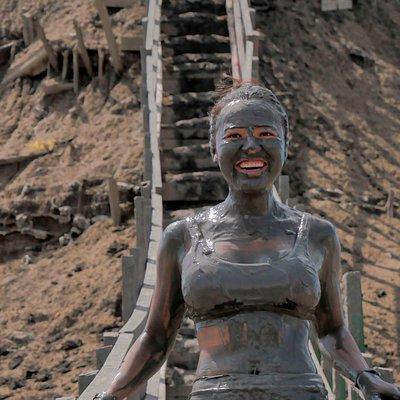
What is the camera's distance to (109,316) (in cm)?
2041

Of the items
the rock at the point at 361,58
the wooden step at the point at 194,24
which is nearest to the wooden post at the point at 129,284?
the wooden step at the point at 194,24

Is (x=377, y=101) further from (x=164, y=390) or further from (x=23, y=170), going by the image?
(x=164, y=390)

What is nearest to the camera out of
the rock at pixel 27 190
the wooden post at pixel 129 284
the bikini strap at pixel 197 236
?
the bikini strap at pixel 197 236

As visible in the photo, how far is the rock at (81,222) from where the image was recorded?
23719 millimetres

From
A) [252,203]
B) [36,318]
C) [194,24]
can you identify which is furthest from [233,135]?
[194,24]

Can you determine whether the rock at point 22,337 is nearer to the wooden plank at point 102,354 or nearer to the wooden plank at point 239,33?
the wooden plank at point 239,33

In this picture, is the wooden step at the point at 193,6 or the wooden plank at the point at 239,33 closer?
the wooden plank at the point at 239,33

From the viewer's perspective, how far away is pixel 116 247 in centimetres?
2225

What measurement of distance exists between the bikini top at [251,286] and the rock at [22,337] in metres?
15.6

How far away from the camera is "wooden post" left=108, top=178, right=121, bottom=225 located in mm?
22078

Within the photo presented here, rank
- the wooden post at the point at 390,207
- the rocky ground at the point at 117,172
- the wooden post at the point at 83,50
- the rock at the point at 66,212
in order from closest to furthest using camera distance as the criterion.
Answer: the rocky ground at the point at 117,172 < the wooden post at the point at 390,207 < the rock at the point at 66,212 < the wooden post at the point at 83,50

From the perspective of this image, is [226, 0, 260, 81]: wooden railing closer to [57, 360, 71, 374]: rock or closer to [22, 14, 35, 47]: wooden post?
[57, 360, 71, 374]: rock

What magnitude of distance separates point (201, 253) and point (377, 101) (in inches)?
788

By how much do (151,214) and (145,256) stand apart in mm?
1332
